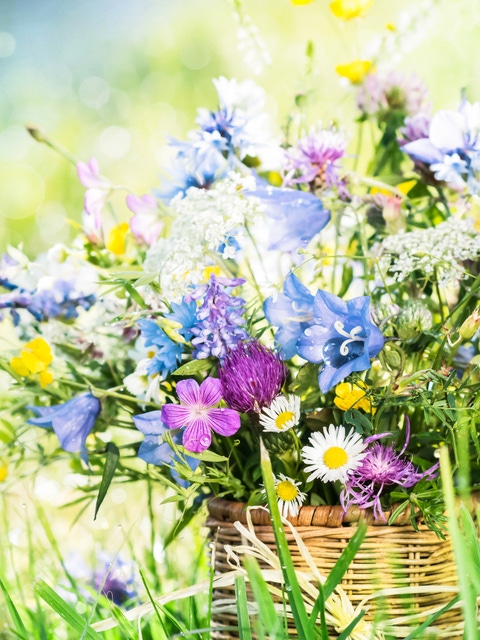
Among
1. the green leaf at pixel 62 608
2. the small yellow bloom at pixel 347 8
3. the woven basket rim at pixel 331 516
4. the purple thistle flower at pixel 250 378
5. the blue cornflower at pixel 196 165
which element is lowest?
the green leaf at pixel 62 608

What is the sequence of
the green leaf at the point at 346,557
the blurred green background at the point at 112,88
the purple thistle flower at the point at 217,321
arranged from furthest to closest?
the blurred green background at the point at 112,88 < the purple thistle flower at the point at 217,321 < the green leaf at the point at 346,557

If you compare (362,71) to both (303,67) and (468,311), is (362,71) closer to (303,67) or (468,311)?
(303,67)

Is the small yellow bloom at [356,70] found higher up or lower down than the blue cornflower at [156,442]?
higher up

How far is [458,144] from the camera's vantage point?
1.92 feet

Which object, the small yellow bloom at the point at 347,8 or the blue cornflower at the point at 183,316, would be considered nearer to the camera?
the blue cornflower at the point at 183,316

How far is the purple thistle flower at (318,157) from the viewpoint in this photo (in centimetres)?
62

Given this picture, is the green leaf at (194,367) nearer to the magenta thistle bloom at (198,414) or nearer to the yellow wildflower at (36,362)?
the magenta thistle bloom at (198,414)

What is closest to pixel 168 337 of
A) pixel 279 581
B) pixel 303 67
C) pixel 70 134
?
pixel 279 581

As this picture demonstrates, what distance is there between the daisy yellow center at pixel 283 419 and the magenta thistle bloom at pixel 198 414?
0.09ft

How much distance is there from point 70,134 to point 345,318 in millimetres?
2527

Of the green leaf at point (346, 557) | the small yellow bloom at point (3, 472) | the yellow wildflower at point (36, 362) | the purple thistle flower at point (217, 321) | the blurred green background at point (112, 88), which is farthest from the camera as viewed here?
the blurred green background at point (112, 88)

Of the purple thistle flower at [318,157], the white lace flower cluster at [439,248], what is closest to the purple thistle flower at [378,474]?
the white lace flower cluster at [439,248]

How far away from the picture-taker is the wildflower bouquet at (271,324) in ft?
1.71

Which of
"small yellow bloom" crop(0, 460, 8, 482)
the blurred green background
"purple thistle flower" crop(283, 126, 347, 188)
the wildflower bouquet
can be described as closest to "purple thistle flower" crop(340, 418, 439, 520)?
the wildflower bouquet
